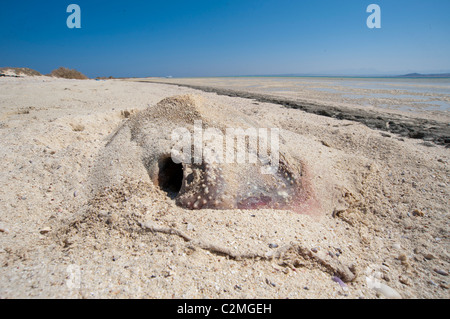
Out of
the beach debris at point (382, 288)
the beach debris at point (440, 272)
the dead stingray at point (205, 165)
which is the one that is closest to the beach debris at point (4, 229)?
the dead stingray at point (205, 165)

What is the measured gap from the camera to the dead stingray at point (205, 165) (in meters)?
2.45

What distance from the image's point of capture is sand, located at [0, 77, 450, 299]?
1.70 meters

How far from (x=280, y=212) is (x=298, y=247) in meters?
0.45

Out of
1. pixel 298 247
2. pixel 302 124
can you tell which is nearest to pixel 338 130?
pixel 302 124

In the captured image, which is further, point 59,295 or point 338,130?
point 338,130

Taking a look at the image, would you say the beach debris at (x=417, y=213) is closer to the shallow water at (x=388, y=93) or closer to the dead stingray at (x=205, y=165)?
the dead stingray at (x=205, y=165)

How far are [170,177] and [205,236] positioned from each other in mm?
1000

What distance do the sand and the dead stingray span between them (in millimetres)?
124

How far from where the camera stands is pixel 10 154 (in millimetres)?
3297

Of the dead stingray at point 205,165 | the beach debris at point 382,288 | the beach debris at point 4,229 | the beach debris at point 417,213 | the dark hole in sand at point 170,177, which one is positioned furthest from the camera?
the beach debris at point 417,213

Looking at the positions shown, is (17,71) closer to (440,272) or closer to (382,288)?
(382,288)

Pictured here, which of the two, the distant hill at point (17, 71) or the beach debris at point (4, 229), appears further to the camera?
the distant hill at point (17, 71)

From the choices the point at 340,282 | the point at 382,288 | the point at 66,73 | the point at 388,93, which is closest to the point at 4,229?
the point at 340,282
